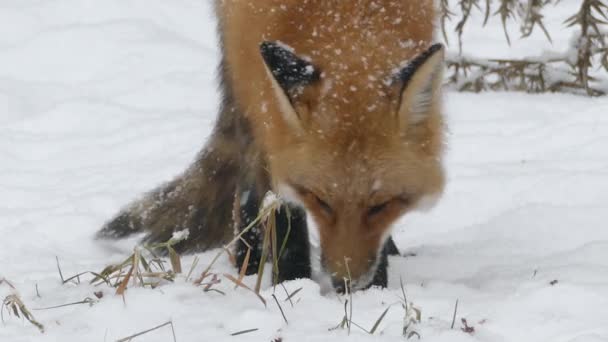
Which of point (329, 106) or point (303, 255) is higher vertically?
point (329, 106)

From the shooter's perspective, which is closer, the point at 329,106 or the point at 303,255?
the point at 329,106

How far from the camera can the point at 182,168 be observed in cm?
563

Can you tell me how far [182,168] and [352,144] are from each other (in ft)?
8.82

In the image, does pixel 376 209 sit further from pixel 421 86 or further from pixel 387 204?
pixel 421 86

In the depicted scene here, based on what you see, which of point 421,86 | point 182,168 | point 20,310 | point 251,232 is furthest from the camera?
point 182,168

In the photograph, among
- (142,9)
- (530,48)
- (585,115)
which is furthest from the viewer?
(142,9)

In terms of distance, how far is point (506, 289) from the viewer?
3.27 meters

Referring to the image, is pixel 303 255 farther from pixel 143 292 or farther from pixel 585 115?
pixel 585 115

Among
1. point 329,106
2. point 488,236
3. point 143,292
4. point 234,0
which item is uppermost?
point 234,0

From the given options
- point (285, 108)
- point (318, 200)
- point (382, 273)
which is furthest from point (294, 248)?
point (285, 108)

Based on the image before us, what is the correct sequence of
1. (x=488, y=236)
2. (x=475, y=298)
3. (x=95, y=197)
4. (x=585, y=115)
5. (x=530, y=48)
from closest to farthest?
(x=475, y=298), (x=488, y=236), (x=95, y=197), (x=585, y=115), (x=530, y=48)

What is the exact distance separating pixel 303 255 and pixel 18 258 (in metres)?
1.29

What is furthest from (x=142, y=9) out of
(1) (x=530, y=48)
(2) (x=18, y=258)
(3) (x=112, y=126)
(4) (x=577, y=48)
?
(2) (x=18, y=258)

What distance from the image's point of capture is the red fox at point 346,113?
10.2 feet
